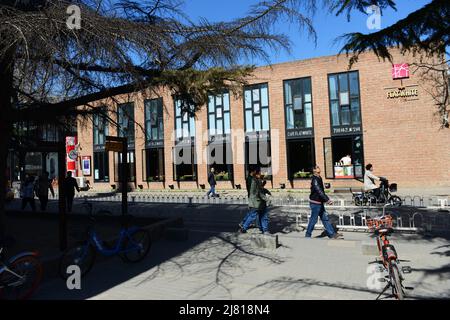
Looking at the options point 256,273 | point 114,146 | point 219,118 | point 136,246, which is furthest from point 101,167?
point 256,273

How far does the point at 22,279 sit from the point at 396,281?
16.1ft

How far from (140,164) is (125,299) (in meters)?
29.5

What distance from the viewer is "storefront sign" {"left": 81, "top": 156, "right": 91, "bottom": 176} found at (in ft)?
124

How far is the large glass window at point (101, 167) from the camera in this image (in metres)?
36.6

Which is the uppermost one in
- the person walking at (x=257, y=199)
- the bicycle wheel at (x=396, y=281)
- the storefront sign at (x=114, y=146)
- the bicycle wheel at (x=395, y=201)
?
the storefront sign at (x=114, y=146)

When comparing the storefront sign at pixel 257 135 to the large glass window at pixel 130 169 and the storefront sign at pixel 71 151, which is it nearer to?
the large glass window at pixel 130 169

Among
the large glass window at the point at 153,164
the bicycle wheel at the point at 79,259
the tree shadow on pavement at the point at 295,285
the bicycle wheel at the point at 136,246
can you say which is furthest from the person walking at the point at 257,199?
the large glass window at the point at 153,164

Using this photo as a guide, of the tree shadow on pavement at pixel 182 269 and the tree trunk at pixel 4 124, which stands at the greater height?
the tree trunk at pixel 4 124

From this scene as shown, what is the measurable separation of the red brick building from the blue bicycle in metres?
15.4

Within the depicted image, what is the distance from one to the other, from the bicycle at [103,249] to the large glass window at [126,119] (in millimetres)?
2415

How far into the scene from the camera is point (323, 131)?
2703cm

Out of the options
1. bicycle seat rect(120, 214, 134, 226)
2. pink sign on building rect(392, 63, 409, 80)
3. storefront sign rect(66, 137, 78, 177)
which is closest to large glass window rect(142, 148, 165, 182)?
storefront sign rect(66, 137, 78, 177)
